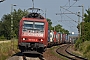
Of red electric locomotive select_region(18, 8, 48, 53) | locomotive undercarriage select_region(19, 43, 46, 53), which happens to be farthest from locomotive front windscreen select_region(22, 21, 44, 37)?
locomotive undercarriage select_region(19, 43, 46, 53)

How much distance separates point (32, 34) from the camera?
83.3ft

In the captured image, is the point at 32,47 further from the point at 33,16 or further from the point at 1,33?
the point at 1,33

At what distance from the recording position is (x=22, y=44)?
25156 mm

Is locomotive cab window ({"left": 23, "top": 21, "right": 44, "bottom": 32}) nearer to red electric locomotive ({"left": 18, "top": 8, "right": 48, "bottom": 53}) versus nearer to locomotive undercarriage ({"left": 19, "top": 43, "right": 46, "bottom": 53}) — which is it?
red electric locomotive ({"left": 18, "top": 8, "right": 48, "bottom": 53})

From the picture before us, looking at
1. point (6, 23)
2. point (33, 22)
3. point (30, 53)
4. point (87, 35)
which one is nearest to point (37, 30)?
point (33, 22)

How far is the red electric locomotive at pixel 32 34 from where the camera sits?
25.3 meters

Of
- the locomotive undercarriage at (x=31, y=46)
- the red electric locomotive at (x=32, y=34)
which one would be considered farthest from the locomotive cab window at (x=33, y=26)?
the locomotive undercarriage at (x=31, y=46)

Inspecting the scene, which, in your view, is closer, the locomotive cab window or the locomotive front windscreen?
the locomotive front windscreen

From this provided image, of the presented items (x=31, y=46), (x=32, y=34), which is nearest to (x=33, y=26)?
(x=32, y=34)

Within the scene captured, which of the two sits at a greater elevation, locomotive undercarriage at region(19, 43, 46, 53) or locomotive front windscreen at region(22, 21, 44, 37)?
locomotive front windscreen at region(22, 21, 44, 37)

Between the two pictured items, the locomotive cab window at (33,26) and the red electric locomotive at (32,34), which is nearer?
the red electric locomotive at (32,34)

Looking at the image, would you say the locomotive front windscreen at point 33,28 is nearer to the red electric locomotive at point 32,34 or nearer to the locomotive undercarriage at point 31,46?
the red electric locomotive at point 32,34

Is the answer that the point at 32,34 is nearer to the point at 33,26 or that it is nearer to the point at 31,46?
the point at 33,26

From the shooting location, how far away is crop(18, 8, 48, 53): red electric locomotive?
2528cm
